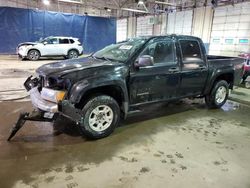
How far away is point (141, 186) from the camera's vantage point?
241cm

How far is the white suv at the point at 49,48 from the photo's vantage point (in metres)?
13.3

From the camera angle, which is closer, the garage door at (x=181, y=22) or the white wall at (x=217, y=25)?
the white wall at (x=217, y=25)

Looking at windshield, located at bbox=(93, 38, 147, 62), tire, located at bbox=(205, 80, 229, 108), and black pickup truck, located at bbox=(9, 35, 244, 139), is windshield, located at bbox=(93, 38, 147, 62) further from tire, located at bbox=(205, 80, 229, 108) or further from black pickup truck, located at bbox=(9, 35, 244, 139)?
tire, located at bbox=(205, 80, 229, 108)

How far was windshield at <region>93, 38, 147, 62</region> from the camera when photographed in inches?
149

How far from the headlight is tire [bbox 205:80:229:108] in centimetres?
338

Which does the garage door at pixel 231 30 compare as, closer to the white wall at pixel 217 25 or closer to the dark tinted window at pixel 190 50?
the white wall at pixel 217 25

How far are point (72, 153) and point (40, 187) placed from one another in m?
0.75

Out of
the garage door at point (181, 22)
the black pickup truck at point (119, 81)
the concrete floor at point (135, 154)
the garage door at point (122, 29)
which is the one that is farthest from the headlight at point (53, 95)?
the garage door at point (122, 29)

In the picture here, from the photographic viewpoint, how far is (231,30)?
13961 millimetres

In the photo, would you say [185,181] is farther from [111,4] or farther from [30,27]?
[111,4]

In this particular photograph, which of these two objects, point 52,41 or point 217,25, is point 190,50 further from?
point 217,25

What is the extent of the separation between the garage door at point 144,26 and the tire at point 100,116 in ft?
63.6

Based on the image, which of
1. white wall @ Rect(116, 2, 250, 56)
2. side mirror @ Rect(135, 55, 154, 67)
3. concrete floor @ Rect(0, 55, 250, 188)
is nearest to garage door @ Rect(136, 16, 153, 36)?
white wall @ Rect(116, 2, 250, 56)

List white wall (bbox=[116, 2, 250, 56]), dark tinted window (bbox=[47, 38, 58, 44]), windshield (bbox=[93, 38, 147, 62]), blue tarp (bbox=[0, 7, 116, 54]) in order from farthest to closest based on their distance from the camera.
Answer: blue tarp (bbox=[0, 7, 116, 54]) < dark tinted window (bbox=[47, 38, 58, 44]) < white wall (bbox=[116, 2, 250, 56]) < windshield (bbox=[93, 38, 147, 62])
